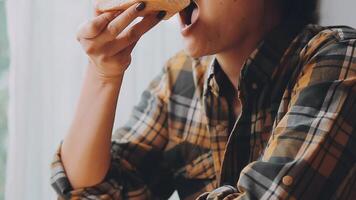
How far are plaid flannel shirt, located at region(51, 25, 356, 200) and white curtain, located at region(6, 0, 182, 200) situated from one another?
0.21 m

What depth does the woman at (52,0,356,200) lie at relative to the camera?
2.51 ft

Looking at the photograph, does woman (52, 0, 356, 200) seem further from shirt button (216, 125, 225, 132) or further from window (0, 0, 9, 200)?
window (0, 0, 9, 200)

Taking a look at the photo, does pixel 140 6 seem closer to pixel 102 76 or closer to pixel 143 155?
pixel 102 76

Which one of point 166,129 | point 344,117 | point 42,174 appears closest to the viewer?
point 344,117

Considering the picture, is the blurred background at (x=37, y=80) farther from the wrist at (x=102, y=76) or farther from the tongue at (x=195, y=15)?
the tongue at (x=195, y=15)

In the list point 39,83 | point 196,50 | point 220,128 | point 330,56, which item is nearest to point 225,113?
point 220,128

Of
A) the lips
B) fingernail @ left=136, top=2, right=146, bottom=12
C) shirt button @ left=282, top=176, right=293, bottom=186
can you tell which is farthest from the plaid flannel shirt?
fingernail @ left=136, top=2, right=146, bottom=12

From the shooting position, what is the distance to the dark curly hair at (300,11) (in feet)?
3.45

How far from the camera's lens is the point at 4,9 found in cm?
123

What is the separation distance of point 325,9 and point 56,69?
2.15 feet

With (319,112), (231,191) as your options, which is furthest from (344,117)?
(231,191)

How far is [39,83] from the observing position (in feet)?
4.19

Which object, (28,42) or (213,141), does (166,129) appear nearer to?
(213,141)

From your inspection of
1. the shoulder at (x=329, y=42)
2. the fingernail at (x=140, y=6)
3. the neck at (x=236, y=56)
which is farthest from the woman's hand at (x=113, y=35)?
the shoulder at (x=329, y=42)
